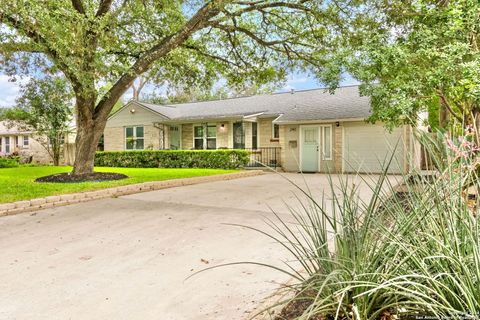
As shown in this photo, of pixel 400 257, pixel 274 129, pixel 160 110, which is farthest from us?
pixel 160 110

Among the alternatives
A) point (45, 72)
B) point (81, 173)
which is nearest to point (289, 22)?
point (45, 72)

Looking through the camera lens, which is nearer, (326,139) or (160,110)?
(326,139)

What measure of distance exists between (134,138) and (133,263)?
61.7ft

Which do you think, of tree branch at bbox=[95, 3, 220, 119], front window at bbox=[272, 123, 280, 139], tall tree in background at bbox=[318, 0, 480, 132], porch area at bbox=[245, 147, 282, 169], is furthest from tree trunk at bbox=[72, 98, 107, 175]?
front window at bbox=[272, 123, 280, 139]

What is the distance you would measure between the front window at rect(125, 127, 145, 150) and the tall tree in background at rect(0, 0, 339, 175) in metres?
8.63

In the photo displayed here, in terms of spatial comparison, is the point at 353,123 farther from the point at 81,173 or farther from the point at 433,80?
the point at 81,173

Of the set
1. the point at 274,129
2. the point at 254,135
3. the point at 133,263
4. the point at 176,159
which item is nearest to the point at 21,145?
the point at 176,159

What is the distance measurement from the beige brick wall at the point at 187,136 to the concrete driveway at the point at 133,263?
13708 mm

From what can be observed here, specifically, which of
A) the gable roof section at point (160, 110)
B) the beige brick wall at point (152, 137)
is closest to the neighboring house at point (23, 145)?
the gable roof section at point (160, 110)

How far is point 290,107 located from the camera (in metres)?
17.3

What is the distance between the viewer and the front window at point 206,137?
1911 centimetres

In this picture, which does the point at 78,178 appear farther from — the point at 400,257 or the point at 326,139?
the point at 326,139

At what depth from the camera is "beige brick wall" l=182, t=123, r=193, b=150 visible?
1998cm

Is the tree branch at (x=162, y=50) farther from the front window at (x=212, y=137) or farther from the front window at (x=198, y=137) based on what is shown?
the front window at (x=198, y=137)
